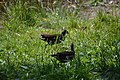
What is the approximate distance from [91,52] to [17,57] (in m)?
1.02

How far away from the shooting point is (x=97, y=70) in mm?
4629

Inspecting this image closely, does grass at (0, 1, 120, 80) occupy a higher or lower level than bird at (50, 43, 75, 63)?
lower

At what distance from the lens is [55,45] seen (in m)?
5.79

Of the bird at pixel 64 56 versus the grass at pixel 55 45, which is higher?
the bird at pixel 64 56

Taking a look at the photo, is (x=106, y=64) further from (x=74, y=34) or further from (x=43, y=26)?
(x=43, y=26)

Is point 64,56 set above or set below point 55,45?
above

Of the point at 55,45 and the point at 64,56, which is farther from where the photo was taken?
the point at 55,45

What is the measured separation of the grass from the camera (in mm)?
4535

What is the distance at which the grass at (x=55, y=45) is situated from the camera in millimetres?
4535

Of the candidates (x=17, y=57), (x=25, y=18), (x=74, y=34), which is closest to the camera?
(x=17, y=57)

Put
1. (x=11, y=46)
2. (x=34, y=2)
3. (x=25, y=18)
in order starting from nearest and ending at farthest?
(x=11, y=46) → (x=25, y=18) → (x=34, y=2)

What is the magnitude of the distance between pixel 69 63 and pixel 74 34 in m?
1.73

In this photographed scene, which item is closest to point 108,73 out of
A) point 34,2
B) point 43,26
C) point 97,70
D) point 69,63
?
point 97,70

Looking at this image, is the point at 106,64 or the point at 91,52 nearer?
the point at 106,64
